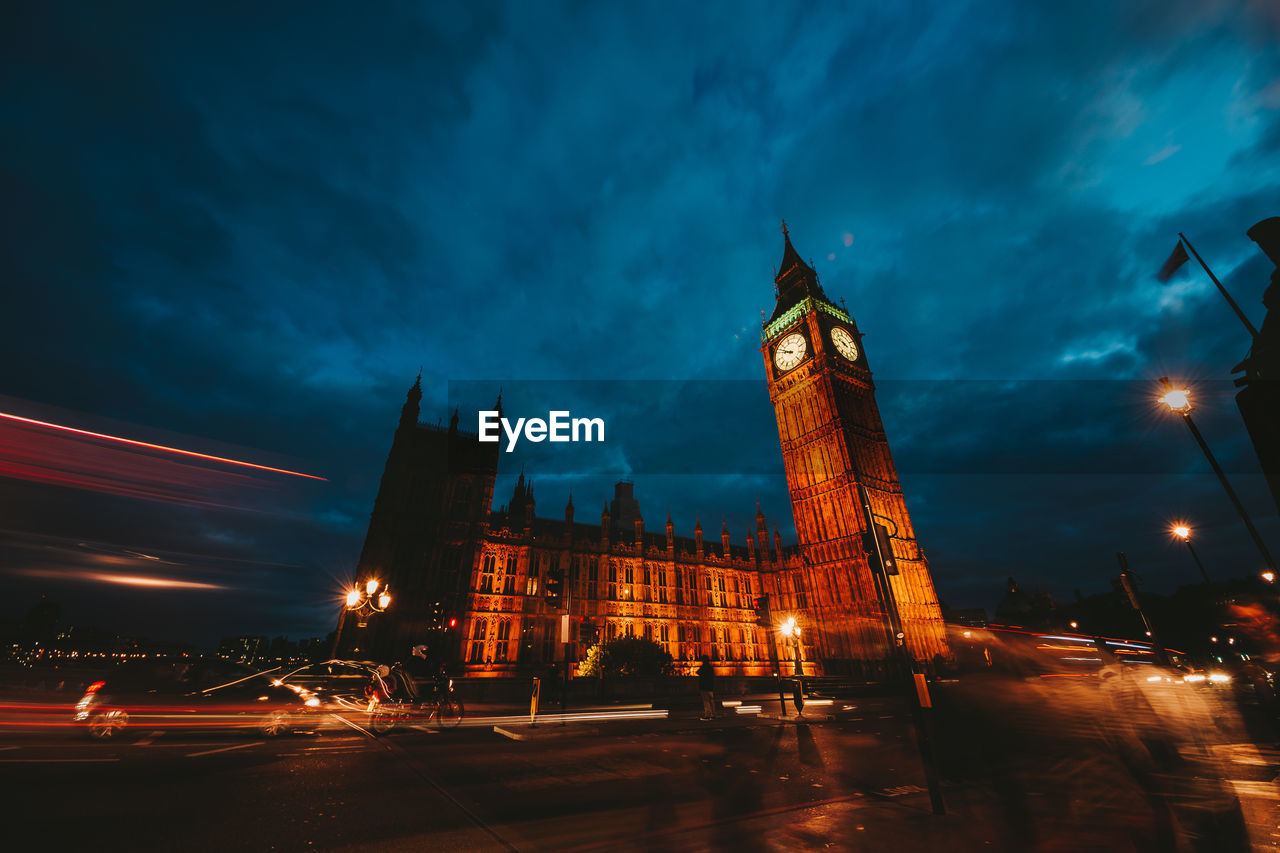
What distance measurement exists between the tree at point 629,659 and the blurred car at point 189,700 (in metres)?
17.5

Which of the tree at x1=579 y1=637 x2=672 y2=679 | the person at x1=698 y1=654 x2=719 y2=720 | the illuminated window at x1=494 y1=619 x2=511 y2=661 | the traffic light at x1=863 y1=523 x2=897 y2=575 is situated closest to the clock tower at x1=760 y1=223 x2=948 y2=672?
the tree at x1=579 y1=637 x2=672 y2=679

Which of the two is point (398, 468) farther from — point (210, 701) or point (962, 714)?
point (962, 714)

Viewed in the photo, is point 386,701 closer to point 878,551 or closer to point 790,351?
Result: point 878,551

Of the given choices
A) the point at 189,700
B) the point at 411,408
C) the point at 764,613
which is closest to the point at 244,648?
the point at 411,408

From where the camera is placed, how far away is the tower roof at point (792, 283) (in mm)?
64250

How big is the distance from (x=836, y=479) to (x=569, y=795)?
163 ft

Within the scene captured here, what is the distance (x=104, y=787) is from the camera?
6.31 meters

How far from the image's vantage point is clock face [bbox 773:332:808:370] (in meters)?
59.7

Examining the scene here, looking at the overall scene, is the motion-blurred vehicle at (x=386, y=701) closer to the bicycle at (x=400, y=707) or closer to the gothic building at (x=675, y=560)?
the bicycle at (x=400, y=707)

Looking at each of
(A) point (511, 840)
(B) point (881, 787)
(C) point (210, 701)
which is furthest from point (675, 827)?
(C) point (210, 701)

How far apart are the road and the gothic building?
27.8 meters

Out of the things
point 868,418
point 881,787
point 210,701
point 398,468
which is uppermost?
point 868,418

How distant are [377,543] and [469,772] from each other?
40.5 metres

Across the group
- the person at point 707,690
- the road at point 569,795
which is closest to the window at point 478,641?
the person at point 707,690
